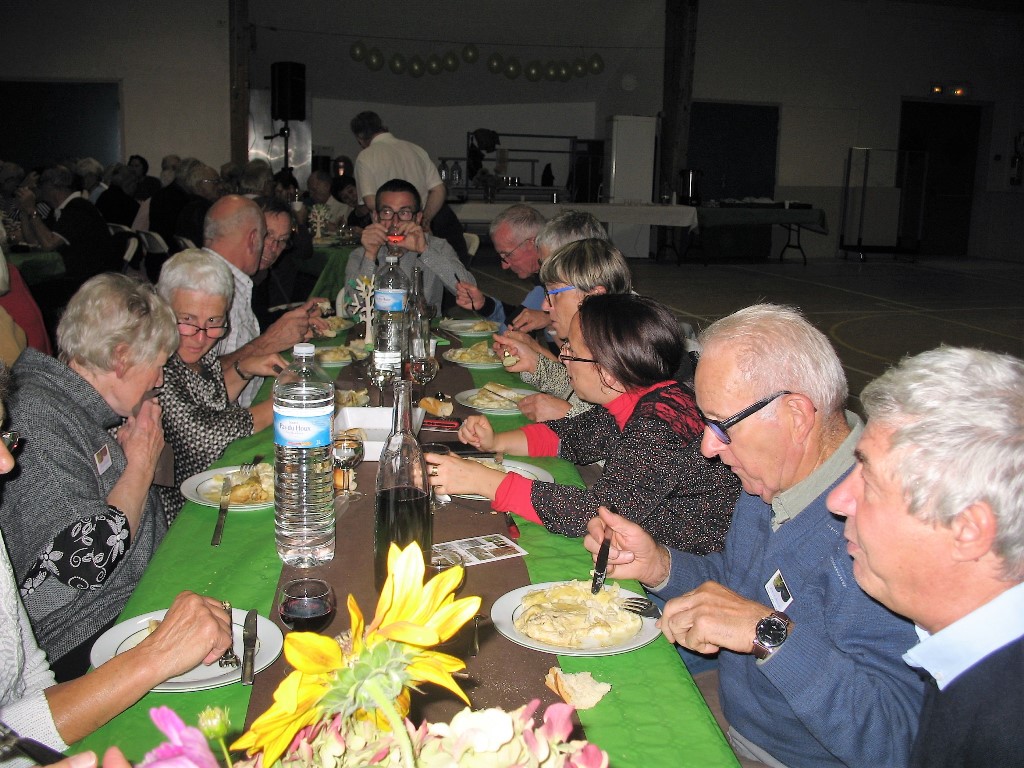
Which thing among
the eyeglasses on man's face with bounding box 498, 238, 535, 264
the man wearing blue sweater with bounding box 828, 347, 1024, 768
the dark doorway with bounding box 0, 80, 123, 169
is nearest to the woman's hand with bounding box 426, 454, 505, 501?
the man wearing blue sweater with bounding box 828, 347, 1024, 768

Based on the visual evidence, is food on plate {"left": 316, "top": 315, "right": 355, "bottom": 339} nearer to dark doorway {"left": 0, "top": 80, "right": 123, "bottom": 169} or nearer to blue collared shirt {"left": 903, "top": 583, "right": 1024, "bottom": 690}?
blue collared shirt {"left": 903, "top": 583, "right": 1024, "bottom": 690}

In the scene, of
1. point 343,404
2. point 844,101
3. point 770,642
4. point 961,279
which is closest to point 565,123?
point 844,101

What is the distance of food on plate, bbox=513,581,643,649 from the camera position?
4.44ft

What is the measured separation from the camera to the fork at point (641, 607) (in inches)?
57.2

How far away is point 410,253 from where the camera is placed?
5211mm

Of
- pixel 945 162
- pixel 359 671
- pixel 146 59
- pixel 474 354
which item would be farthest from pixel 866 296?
pixel 359 671

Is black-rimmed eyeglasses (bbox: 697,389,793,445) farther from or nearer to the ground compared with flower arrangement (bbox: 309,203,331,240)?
nearer to the ground

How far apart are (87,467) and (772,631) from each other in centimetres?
142

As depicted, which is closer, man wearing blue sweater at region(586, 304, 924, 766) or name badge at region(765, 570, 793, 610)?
man wearing blue sweater at region(586, 304, 924, 766)

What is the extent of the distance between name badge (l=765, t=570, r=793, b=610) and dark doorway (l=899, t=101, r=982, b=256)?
17.4 metres

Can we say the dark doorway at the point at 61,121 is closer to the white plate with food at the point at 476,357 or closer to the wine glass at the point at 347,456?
the white plate with food at the point at 476,357

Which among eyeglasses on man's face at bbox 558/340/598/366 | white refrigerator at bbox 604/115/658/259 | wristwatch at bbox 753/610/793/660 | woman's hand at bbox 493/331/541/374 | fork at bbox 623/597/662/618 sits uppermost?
white refrigerator at bbox 604/115/658/259

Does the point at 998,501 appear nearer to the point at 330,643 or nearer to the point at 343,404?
the point at 330,643

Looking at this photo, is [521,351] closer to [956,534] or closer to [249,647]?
[249,647]
